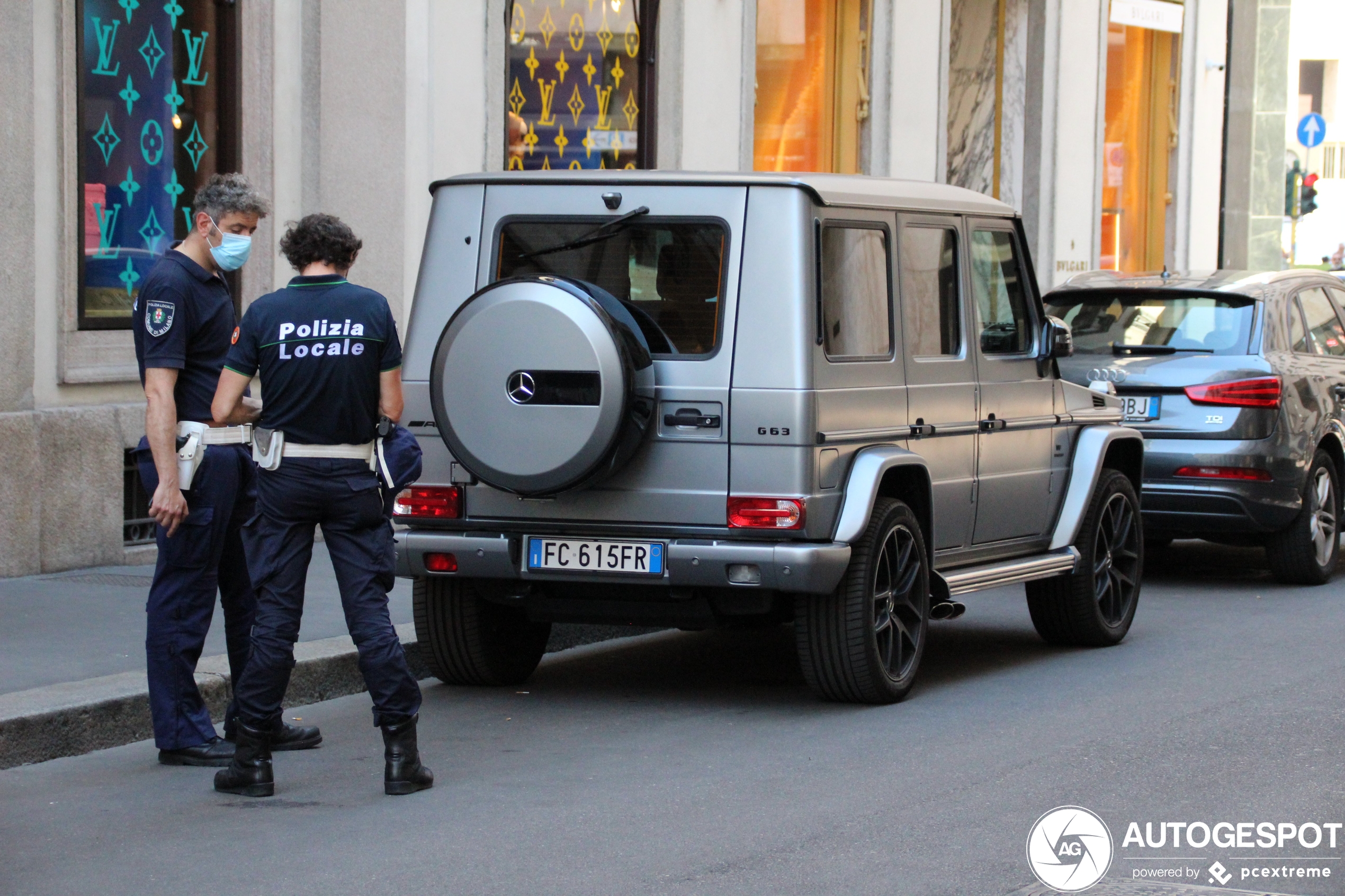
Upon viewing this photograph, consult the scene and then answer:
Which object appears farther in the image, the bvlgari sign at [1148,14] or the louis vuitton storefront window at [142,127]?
the bvlgari sign at [1148,14]

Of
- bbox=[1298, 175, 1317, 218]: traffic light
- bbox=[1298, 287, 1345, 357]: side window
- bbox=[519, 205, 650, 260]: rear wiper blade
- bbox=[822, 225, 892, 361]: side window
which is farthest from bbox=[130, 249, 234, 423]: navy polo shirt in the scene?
bbox=[1298, 175, 1317, 218]: traffic light

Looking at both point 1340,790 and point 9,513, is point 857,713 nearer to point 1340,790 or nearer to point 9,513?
point 1340,790

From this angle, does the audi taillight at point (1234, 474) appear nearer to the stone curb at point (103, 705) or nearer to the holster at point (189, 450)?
the stone curb at point (103, 705)

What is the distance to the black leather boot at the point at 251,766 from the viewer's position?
602 cm

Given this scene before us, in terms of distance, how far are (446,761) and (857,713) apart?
5.44ft

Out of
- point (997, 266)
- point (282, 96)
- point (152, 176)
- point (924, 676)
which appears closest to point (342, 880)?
point (924, 676)

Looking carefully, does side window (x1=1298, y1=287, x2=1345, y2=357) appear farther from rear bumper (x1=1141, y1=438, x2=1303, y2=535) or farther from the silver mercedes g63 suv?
the silver mercedes g63 suv

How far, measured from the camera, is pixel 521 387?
22.7ft

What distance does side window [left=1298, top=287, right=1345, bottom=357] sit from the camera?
462 inches

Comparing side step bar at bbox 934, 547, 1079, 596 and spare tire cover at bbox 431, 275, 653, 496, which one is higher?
spare tire cover at bbox 431, 275, 653, 496

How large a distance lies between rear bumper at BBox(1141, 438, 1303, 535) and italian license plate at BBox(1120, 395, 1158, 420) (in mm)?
144

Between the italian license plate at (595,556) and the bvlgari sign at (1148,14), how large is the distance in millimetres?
17202

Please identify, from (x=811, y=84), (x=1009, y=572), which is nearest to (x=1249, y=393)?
(x=1009, y=572)

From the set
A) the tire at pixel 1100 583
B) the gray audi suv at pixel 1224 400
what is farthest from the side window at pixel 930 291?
the gray audi suv at pixel 1224 400
